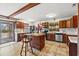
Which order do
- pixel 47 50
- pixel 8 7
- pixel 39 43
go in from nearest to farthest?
1. pixel 8 7
2. pixel 47 50
3. pixel 39 43

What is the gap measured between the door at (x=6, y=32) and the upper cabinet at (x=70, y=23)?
2.86ft

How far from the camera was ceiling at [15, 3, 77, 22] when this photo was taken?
5.18ft

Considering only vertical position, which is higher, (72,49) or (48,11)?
(48,11)

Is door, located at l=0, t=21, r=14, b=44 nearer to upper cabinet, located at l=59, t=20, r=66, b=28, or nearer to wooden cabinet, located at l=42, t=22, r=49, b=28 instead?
wooden cabinet, located at l=42, t=22, r=49, b=28

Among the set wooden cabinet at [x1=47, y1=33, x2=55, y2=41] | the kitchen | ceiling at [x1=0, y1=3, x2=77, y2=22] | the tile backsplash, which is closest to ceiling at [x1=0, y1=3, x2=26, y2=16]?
ceiling at [x1=0, y1=3, x2=77, y2=22]

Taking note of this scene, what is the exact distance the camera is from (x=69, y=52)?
1.63 metres

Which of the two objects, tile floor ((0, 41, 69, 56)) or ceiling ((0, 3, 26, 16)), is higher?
ceiling ((0, 3, 26, 16))

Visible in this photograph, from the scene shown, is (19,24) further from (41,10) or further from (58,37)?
(58,37)

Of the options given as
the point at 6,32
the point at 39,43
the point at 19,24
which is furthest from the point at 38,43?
the point at 6,32

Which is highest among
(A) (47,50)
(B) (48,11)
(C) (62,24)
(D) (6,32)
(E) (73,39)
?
(B) (48,11)

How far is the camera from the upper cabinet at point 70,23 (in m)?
1.58

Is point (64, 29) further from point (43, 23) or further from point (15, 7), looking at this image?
point (15, 7)

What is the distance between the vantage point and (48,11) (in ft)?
5.37

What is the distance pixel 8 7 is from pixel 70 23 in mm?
1087
